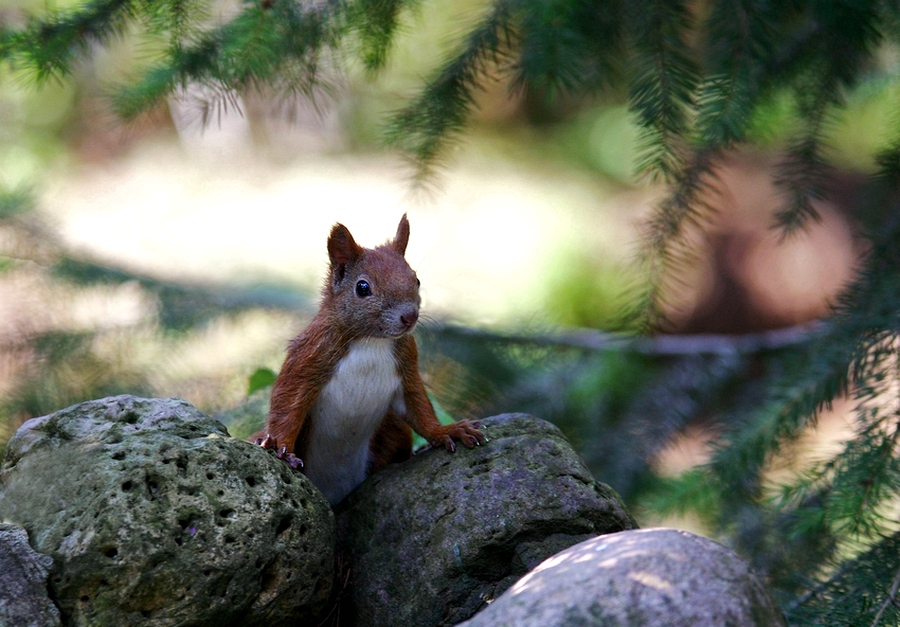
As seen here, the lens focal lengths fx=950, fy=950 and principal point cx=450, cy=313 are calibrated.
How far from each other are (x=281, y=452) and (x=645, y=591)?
0.84 metres

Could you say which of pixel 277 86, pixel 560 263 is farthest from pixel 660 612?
pixel 560 263

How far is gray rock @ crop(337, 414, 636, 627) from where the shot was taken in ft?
5.54

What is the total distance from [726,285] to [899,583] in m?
4.35

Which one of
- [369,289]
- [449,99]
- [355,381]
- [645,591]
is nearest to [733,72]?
[449,99]

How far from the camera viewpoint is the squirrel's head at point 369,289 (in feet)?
6.34

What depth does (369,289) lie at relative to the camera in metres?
1.95

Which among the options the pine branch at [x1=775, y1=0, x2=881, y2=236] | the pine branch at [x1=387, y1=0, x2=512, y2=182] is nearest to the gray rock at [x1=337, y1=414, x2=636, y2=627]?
the pine branch at [x1=387, y1=0, x2=512, y2=182]

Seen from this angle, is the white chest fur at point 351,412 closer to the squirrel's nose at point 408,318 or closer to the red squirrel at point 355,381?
the red squirrel at point 355,381

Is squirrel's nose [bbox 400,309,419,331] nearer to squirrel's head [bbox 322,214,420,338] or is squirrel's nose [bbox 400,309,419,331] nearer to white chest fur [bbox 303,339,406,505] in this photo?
squirrel's head [bbox 322,214,420,338]

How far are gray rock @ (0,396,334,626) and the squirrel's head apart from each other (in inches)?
15.1

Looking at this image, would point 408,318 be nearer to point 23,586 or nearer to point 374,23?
point 374,23

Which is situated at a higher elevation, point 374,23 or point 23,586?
point 374,23

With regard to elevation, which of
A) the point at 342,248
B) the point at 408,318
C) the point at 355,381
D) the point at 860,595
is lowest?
the point at 860,595

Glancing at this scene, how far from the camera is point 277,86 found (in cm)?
200
